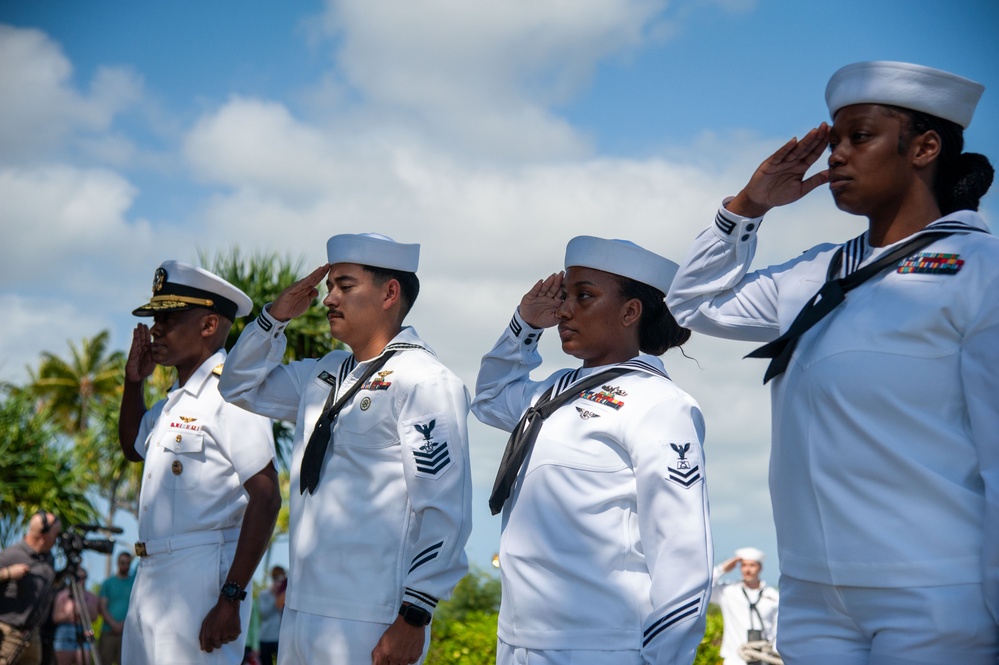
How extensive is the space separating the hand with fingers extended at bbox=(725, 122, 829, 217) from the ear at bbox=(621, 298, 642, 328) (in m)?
0.95

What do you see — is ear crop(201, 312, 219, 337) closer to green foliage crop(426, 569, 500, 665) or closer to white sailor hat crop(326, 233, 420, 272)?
white sailor hat crop(326, 233, 420, 272)

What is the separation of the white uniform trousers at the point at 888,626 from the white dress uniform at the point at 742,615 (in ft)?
31.2

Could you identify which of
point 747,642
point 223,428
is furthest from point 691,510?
point 747,642

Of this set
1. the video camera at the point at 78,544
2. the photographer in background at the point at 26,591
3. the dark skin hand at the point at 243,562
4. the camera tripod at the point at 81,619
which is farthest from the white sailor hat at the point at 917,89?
the photographer in background at the point at 26,591

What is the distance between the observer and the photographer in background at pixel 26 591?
1230 centimetres

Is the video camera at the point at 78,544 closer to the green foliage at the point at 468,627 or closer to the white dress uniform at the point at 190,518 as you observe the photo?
the green foliage at the point at 468,627

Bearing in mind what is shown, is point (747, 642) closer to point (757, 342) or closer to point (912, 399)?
point (757, 342)

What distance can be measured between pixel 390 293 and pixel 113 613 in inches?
436

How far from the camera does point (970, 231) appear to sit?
299cm

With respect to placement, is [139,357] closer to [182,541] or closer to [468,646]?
[182,541]

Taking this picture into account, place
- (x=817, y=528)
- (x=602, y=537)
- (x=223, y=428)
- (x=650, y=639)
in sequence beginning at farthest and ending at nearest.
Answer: (x=223, y=428), (x=602, y=537), (x=650, y=639), (x=817, y=528)

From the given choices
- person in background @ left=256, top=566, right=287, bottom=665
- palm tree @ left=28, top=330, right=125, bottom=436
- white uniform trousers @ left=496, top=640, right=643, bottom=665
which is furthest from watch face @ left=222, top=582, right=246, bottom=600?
palm tree @ left=28, top=330, right=125, bottom=436

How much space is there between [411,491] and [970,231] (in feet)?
7.92

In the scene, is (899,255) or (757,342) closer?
(899,255)
